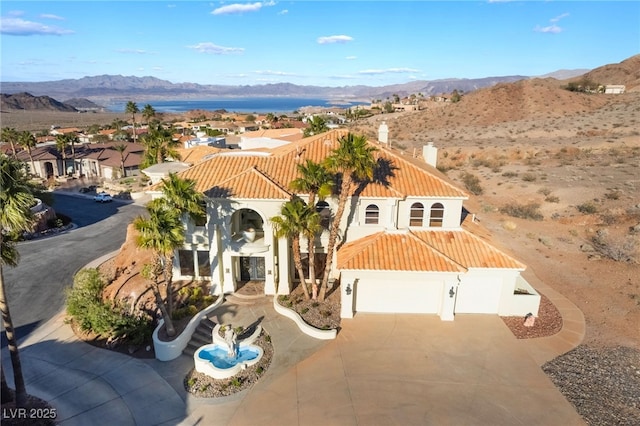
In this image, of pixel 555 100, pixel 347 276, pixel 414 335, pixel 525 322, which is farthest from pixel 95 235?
pixel 555 100

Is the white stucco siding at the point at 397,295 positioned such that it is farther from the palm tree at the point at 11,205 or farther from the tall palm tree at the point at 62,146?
the tall palm tree at the point at 62,146

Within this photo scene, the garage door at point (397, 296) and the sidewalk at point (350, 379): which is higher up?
the garage door at point (397, 296)

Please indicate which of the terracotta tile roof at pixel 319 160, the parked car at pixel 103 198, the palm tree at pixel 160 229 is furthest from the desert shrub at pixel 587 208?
the parked car at pixel 103 198

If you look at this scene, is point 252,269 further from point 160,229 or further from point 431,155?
point 431,155

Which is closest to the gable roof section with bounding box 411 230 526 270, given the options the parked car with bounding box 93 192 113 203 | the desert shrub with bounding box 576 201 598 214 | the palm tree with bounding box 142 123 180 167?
the desert shrub with bounding box 576 201 598 214

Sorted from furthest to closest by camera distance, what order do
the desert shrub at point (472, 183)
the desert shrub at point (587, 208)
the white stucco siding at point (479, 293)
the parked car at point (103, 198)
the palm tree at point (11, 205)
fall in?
1. the parked car at point (103, 198)
2. the desert shrub at point (472, 183)
3. the desert shrub at point (587, 208)
4. the white stucco siding at point (479, 293)
5. the palm tree at point (11, 205)

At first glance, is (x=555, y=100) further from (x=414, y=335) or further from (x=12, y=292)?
(x=12, y=292)
